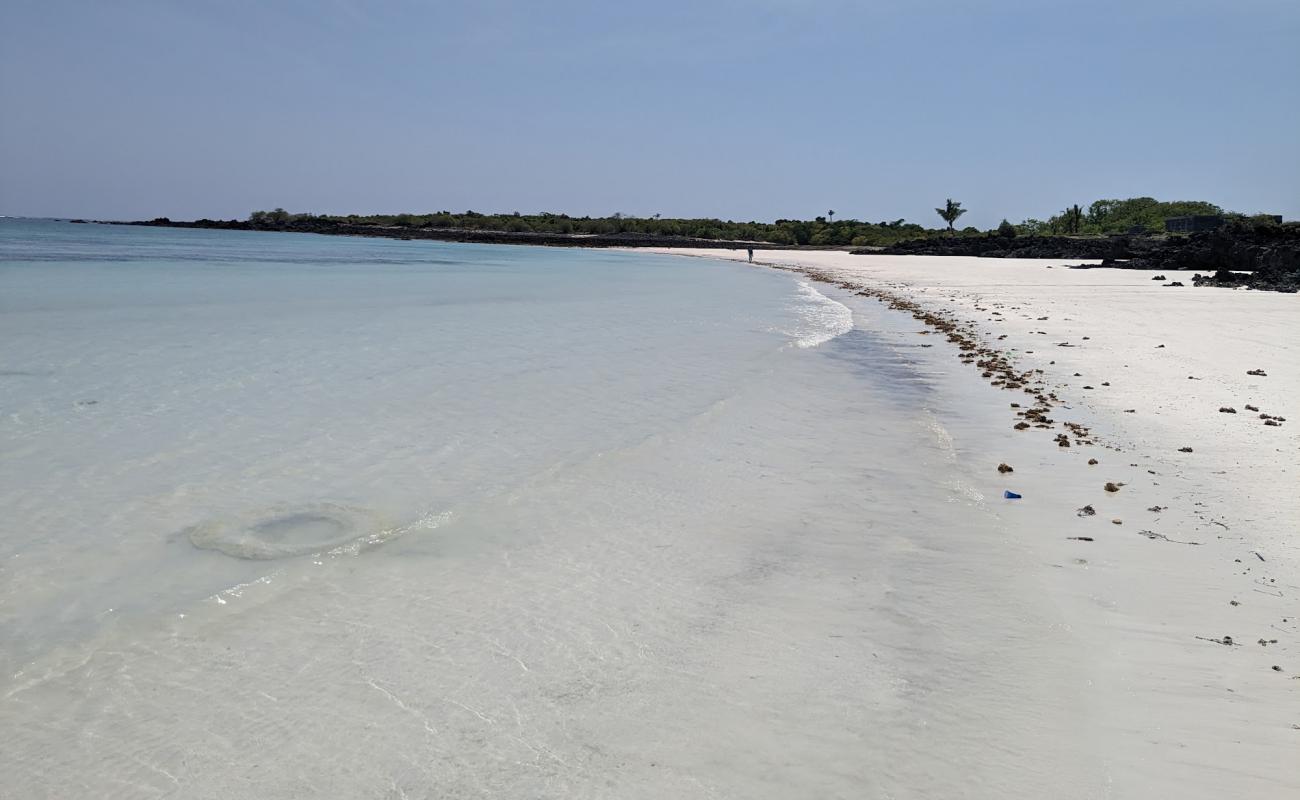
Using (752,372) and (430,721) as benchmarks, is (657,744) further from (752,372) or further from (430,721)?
(752,372)

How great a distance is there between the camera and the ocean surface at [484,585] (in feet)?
9.43

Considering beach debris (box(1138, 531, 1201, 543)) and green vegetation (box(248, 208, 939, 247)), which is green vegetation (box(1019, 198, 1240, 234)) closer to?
green vegetation (box(248, 208, 939, 247))

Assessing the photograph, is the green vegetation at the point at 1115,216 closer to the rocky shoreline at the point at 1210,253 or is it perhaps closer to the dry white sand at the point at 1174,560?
the rocky shoreline at the point at 1210,253

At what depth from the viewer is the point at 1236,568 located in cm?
433

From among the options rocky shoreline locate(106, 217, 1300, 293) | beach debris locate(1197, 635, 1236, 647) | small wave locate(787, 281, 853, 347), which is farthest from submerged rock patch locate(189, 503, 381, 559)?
Result: rocky shoreline locate(106, 217, 1300, 293)

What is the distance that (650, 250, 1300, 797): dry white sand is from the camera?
9.46ft

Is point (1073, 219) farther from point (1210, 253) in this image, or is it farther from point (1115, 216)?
point (1210, 253)

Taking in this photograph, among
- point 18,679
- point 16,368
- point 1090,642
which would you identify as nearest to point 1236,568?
point 1090,642

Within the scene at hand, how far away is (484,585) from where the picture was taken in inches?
169

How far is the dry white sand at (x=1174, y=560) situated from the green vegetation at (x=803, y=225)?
62.7 m

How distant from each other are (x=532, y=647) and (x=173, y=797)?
4.64 feet

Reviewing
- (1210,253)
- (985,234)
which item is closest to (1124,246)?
(1210,253)

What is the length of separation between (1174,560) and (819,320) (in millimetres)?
14299

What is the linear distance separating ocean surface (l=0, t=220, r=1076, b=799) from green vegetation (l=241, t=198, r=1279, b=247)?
217 feet
